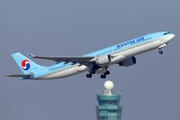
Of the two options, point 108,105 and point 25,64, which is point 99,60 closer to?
point 25,64

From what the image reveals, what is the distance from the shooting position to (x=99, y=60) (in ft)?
227

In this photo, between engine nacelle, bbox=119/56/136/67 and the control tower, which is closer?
engine nacelle, bbox=119/56/136/67

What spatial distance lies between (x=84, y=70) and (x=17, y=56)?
1624 centimetres

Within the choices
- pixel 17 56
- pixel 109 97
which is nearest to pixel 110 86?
pixel 109 97

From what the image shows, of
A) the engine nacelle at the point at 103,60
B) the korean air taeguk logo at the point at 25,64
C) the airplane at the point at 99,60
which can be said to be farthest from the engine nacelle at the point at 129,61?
the korean air taeguk logo at the point at 25,64

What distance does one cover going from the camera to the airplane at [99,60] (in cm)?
6762

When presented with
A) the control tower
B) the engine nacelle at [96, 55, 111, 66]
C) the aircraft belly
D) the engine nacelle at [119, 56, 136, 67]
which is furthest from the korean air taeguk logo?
the control tower

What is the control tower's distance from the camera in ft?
486

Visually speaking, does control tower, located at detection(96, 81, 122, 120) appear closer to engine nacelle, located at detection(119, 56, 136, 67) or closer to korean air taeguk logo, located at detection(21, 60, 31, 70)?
korean air taeguk logo, located at detection(21, 60, 31, 70)

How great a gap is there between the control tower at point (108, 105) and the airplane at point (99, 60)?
69833 millimetres

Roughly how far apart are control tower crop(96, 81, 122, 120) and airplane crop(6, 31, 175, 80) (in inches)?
2749

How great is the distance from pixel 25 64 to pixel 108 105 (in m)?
77.4

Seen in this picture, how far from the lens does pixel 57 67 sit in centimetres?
7500

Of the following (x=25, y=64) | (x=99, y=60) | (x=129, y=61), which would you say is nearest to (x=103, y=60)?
(x=99, y=60)
